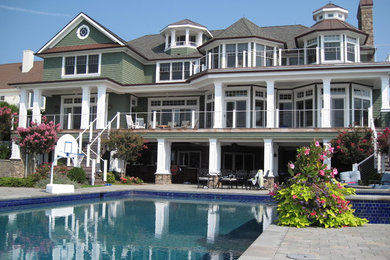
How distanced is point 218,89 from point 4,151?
14.3 m

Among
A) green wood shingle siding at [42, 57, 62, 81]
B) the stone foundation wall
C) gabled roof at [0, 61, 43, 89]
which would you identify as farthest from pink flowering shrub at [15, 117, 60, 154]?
gabled roof at [0, 61, 43, 89]

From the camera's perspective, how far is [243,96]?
23.2 m

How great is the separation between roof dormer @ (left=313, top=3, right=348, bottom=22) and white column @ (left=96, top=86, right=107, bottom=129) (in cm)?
1454

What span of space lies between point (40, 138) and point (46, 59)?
8.67 meters

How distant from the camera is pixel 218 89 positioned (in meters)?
22.2

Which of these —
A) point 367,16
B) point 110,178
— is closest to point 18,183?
point 110,178

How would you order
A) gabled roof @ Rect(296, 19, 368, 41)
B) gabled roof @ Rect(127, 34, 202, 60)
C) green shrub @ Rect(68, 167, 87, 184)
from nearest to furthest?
green shrub @ Rect(68, 167, 87, 184)
gabled roof @ Rect(296, 19, 368, 41)
gabled roof @ Rect(127, 34, 202, 60)

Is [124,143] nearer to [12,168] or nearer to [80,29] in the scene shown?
[12,168]

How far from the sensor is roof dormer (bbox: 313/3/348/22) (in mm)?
25000

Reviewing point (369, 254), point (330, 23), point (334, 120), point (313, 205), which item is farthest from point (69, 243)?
point (330, 23)

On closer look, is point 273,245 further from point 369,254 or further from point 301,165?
point 301,165

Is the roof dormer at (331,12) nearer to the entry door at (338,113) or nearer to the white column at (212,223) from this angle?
the entry door at (338,113)

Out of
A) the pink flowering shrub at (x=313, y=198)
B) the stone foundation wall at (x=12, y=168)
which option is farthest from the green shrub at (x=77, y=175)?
the pink flowering shrub at (x=313, y=198)

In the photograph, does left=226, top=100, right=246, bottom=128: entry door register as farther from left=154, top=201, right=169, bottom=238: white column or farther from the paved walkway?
the paved walkway
